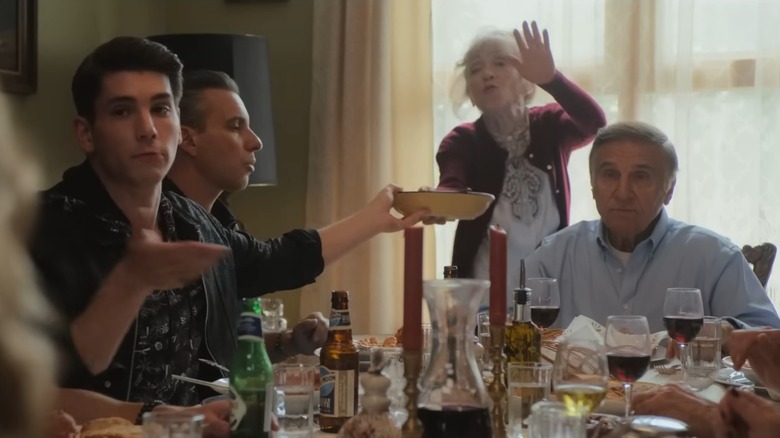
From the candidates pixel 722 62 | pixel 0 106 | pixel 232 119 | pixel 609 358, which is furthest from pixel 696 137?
pixel 0 106

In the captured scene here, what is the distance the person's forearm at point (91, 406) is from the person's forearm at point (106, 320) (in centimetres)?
6

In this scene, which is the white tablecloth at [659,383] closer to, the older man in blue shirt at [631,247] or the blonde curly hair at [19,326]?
the older man in blue shirt at [631,247]

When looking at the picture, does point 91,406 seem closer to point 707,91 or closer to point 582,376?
point 582,376

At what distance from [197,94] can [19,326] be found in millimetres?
2426

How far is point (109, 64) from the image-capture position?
6.97ft

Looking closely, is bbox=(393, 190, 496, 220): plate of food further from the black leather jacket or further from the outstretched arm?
the black leather jacket

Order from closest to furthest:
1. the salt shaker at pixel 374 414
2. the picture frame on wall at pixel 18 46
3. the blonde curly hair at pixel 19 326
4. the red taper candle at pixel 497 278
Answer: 1. the blonde curly hair at pixel 19 326
2. the salt shaker at pixel 374 414
3. the red taper candle at pixel 497 278
4. the picture frame on wall at pixel 18 46

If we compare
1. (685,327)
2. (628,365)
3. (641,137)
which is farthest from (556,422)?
(641,137)

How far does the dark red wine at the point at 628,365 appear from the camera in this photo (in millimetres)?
1522

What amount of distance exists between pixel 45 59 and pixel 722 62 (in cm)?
254

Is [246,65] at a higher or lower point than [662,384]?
higher

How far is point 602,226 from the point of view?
9.73ft

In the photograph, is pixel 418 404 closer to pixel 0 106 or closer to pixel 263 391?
pixel 263 391

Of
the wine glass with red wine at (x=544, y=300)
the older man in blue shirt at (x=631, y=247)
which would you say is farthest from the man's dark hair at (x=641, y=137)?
the wine glass with red wine at (x=544, y=300)
